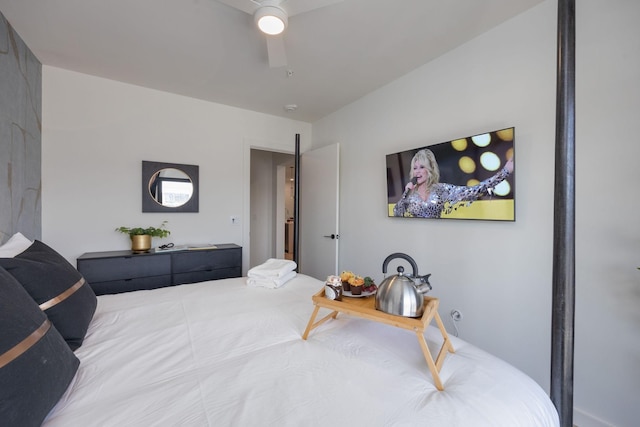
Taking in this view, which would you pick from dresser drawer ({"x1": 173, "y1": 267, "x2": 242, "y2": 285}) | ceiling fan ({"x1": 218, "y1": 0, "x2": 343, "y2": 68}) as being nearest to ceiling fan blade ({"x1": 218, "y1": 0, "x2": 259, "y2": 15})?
ceiling fan ({"x1": 218, "y1": 0, "x2": 343, "y2": 68})

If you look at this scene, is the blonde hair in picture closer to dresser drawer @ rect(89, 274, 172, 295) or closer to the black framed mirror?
the black framed mirror

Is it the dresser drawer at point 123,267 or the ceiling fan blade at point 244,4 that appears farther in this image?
the dresser drawer at point 123,267

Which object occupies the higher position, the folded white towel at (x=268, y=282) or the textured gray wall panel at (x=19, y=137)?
the textured gray wall panel at (x=19, y=137)

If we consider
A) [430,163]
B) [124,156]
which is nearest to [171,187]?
[124,156]

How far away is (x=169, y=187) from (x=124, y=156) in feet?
1.63

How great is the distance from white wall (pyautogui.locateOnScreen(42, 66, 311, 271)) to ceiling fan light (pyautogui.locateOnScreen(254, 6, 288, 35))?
1.94 metres

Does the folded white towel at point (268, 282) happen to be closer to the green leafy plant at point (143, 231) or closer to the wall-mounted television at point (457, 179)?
the wall-mounted television at point (457, 179)

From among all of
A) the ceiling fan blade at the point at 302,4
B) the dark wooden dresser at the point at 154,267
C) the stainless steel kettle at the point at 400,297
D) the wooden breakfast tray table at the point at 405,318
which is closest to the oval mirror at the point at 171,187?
the dark wooden dresser at the point at 154,267

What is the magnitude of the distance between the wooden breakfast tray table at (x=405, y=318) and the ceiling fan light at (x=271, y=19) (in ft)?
4.75

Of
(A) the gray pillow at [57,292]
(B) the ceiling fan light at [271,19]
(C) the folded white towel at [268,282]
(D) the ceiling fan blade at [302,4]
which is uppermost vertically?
(D) the ceiling fan blade at [302,4]

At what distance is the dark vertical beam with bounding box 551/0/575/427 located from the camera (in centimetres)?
100

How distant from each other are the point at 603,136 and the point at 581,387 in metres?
1.38

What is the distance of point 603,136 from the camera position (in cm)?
141

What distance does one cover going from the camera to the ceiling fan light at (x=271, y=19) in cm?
141
